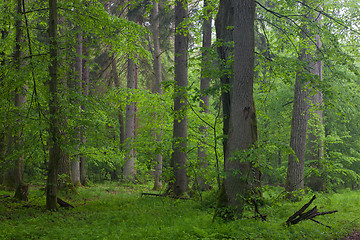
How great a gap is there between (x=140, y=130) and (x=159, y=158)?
10.6 ft

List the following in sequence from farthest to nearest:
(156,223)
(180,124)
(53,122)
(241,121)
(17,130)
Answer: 1. (180,124)
2. (53,122)
3. (17,130)
4. (156,223)
5. (241,121)

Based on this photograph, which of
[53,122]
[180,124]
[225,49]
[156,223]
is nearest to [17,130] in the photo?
[53,122]

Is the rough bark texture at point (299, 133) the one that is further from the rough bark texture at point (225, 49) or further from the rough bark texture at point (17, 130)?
the rough bark texture at point (17, 130)

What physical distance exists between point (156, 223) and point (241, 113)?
3.20 m

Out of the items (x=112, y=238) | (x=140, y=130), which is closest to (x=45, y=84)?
(x=140, y=130)

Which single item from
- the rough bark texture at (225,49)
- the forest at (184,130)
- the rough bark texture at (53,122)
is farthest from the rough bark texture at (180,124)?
the rough bark texture at (53,122)

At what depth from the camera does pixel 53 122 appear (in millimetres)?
8617

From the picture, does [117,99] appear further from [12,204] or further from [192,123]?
[12,204]

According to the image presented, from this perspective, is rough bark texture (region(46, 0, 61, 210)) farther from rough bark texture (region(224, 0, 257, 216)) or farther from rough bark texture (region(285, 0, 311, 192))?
rough bark texture (region(285, 0, 311, 192))

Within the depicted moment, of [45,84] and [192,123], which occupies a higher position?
[45,84]

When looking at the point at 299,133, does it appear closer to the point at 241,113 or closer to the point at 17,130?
the point at 241,113

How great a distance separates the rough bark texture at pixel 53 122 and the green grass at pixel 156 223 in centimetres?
62

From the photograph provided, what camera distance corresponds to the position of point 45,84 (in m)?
9.95

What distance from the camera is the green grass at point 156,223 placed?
600 centimetres
